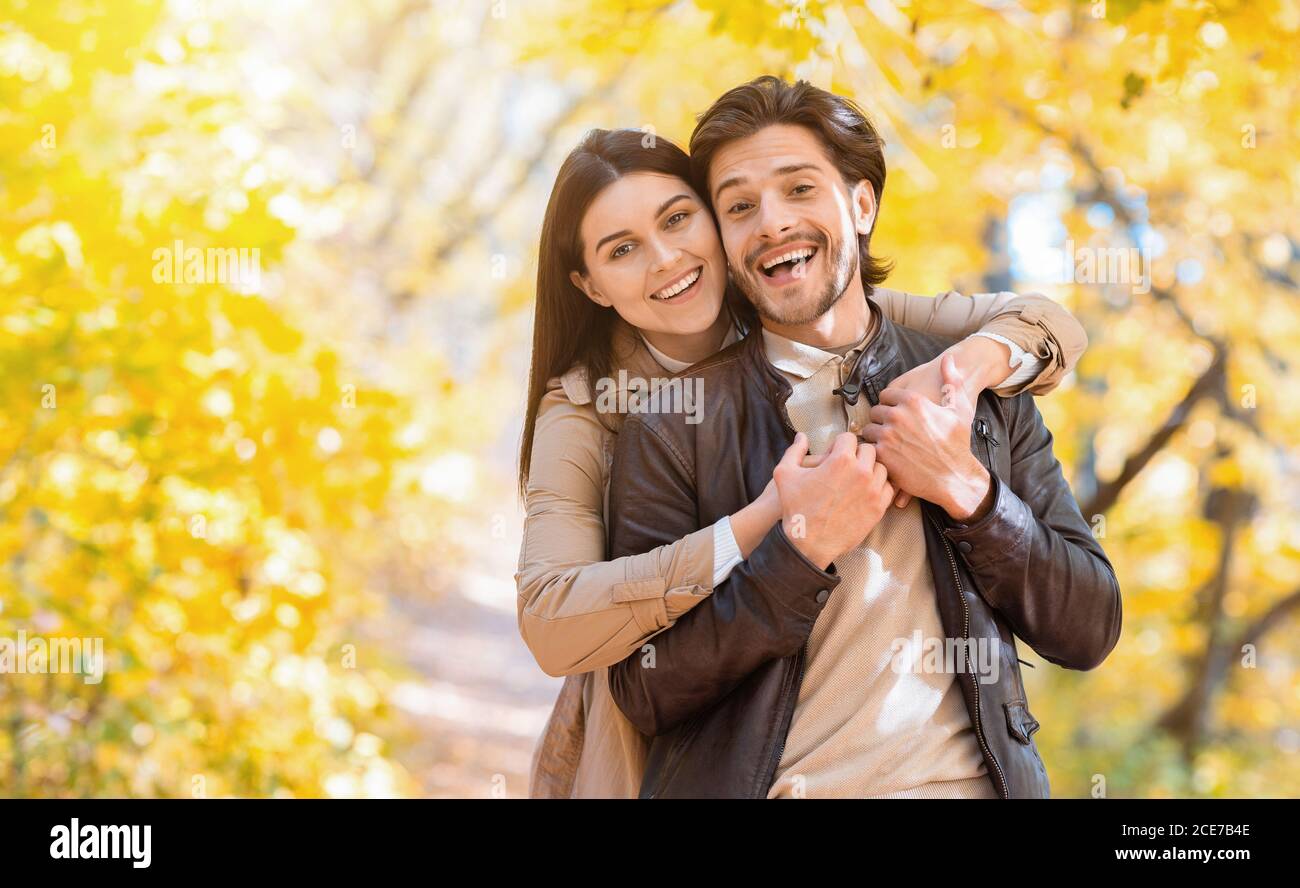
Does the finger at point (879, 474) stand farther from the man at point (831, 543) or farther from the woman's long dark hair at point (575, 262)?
the woman's long dark hair at point (575, 262)

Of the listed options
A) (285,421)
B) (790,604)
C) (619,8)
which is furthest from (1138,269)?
(790,604)

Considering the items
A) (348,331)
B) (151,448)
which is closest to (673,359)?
(151,448)

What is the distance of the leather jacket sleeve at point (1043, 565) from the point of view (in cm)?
183

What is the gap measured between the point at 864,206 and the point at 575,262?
545 millimetres

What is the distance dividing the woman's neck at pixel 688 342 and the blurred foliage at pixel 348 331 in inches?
33.1

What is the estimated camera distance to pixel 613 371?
222 centimetres

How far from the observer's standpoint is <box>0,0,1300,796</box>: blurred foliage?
10.1 ft

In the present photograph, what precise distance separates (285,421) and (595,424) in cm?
168

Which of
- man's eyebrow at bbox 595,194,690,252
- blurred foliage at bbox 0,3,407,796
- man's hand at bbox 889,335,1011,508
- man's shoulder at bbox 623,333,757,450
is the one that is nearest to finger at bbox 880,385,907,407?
man's hand at bbox 889,335,1011,508

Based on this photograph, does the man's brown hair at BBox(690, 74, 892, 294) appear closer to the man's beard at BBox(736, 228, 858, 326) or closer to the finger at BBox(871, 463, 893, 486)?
the man's beard at BBox(736, 228, 858, 326)

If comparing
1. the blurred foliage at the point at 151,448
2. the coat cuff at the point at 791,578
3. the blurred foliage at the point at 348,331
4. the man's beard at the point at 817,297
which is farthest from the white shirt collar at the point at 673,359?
the blurred foliage at the point at 151,448

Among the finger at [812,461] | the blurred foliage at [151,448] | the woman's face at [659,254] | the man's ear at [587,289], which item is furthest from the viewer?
the blurred foliage at [151,448]

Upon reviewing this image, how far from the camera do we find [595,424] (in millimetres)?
2125

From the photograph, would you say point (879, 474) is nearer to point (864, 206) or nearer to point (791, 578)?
point (791, 578)
